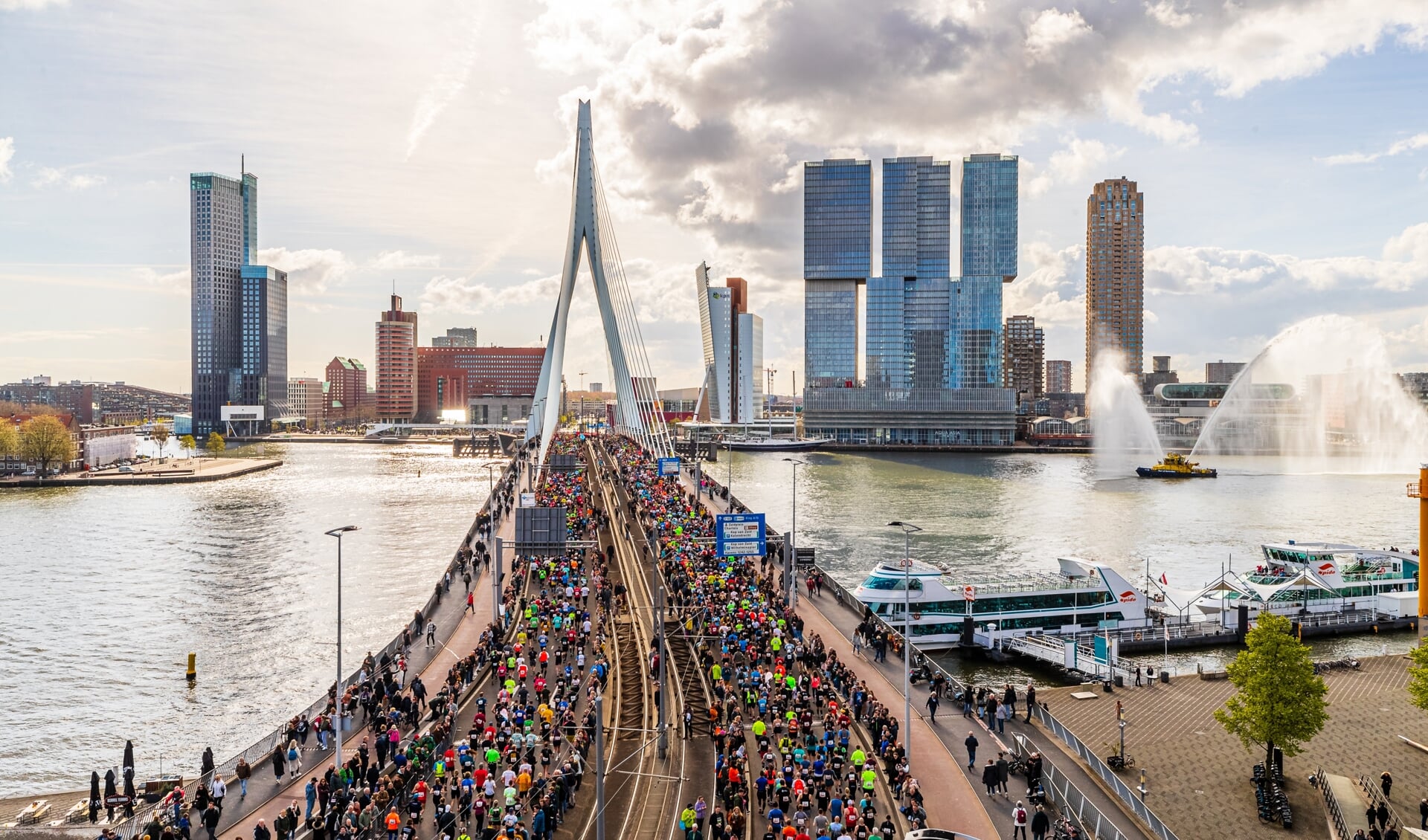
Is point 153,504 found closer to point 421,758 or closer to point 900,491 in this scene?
point 900,491

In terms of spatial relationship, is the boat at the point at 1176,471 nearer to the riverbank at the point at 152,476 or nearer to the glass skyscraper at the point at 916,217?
the glass skyscraper at the point at 916,217

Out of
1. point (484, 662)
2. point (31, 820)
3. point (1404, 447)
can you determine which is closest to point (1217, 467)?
point (1404, 447)

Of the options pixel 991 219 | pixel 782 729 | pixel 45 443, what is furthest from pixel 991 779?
pixel 991 219

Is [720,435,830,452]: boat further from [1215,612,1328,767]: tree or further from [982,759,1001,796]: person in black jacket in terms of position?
[982,759,1001,796]: person in black jacket

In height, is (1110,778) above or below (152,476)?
below

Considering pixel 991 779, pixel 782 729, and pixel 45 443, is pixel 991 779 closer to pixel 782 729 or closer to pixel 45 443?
pixel 782 729

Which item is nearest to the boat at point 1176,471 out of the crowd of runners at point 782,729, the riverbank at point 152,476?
the crowd of runners at point 782,729
